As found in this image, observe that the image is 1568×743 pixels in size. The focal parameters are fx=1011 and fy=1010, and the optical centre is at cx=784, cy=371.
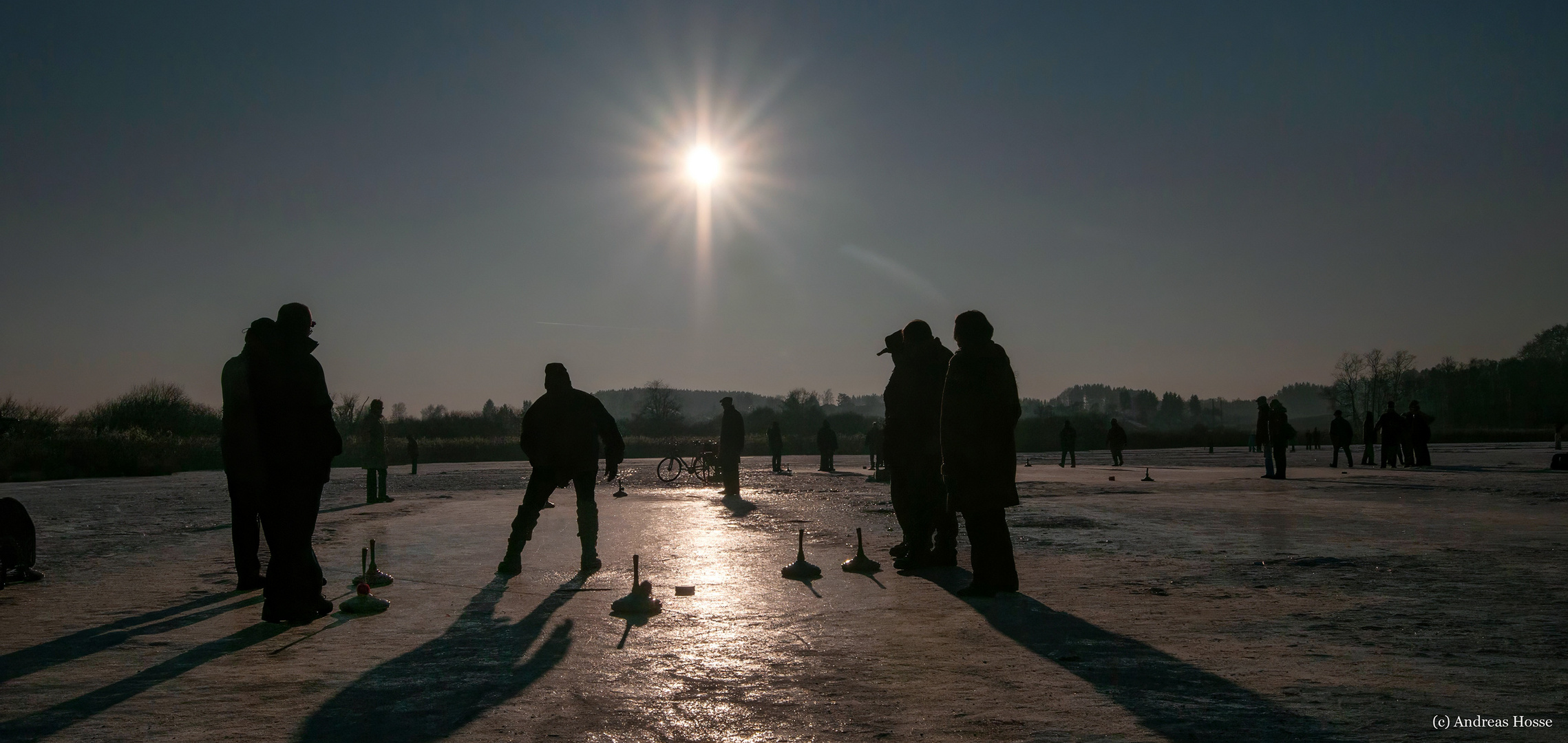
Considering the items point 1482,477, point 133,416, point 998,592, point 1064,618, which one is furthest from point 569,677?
point 133,416

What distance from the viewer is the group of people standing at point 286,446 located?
266 inches

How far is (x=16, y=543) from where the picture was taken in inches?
347

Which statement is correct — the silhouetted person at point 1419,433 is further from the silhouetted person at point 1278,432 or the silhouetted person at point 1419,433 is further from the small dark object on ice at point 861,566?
the small dark object on ice at point 861,566

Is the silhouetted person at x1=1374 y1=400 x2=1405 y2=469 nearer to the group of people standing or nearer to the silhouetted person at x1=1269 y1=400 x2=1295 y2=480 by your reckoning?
the silhouetted person at x1=1269 y1=400 x2=1295 y2=480

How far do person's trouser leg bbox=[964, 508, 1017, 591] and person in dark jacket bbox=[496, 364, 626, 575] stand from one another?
11.5 ft

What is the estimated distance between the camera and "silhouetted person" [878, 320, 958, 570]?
30.3 feet

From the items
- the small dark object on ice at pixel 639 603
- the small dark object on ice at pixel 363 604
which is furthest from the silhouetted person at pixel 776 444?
the small dark object on ice at pixel 639 603

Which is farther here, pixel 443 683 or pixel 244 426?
pixel 244 426

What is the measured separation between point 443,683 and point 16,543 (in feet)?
20.7

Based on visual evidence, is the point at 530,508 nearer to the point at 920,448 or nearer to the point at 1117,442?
the point at 920,448

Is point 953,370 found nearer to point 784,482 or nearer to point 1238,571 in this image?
point 1238,571

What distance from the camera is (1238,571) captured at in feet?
28.4

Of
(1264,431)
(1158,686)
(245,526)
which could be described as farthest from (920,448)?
(1264,431)

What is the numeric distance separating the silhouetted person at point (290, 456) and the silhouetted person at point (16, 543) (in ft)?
11.5
